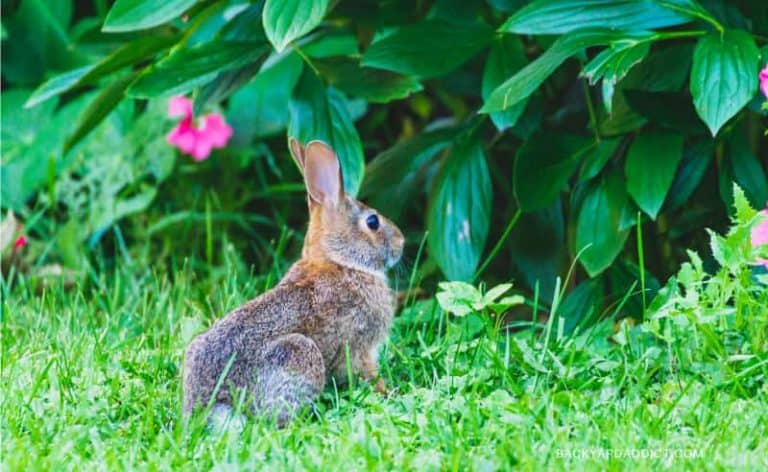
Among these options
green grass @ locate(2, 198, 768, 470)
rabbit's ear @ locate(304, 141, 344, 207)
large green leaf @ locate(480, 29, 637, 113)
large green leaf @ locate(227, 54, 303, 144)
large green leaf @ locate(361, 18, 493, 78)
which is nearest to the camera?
green grass @ locate(2, 198, 768, 470)

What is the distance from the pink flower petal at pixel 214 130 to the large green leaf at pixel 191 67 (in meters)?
1.82

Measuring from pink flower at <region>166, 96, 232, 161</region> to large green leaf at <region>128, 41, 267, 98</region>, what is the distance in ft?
5.68

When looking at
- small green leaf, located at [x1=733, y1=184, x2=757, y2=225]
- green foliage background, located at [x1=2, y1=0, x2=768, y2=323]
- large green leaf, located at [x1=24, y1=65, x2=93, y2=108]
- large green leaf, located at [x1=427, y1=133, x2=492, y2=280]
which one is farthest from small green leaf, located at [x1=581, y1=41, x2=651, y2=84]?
large green leaf, located at [x1=24, y1=65, x2=93, y2=108]

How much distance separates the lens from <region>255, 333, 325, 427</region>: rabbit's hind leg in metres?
3.98

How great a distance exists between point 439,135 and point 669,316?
5.45ft

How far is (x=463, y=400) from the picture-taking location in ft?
12.7

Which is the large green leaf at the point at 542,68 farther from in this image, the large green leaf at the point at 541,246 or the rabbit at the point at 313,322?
the large green leaf at the point at 541,246

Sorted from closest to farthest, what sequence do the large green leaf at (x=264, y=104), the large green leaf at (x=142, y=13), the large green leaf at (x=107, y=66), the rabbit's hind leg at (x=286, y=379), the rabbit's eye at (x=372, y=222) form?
the rabbit's hind leg at (x=286, y=379)
the rabbit's eye at (x=372, y=222)
the large green leaf at (x=142, y=13)
the large green leaf at (x=107, y=66)
the large green leaf at (x=264, y=104)

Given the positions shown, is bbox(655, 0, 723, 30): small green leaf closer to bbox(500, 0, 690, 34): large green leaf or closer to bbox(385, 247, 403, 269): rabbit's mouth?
bbox(500, 0, 690, 34): large green leaf

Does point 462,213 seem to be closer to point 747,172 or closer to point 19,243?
point 747,172

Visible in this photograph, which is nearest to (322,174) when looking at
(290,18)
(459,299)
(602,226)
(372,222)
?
Result: (372,222)

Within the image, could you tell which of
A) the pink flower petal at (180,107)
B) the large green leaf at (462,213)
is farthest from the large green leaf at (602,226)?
the pink flower petal at (180,107)

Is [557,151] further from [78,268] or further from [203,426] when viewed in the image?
[78,268]

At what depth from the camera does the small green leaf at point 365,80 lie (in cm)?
510
